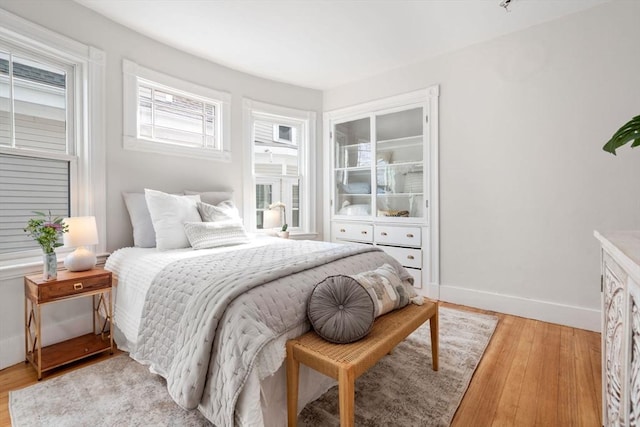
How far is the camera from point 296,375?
4.59 feet

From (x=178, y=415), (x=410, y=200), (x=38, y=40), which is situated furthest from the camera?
(x=410, y=200)

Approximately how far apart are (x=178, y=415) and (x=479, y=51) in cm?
391

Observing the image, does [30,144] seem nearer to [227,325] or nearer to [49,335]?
[49,335]

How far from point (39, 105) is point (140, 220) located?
1117 millimetres

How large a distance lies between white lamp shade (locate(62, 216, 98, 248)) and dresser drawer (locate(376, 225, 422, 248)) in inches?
115

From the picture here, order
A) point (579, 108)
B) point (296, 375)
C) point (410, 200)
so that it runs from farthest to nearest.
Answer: point (410, 200), point (579, 108), point (296, 375)

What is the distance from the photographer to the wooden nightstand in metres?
1.93

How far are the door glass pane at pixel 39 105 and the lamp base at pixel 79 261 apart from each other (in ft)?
2.93

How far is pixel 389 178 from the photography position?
386 centimetres

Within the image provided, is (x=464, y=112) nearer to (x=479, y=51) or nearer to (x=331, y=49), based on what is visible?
(x=479, y=51)

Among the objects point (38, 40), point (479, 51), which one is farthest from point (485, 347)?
point (38, 40)

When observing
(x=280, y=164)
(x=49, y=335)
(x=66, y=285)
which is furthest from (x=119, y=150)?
(x=280, y=164)

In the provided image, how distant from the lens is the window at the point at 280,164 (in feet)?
12.5

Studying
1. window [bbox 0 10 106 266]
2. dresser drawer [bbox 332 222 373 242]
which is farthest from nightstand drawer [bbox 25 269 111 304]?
dresser drawer [bbox 332 222 373 242]
